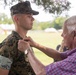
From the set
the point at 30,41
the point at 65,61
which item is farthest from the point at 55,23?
the point at 65,61

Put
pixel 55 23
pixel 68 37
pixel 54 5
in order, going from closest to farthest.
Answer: pixel 68 37
pixel 54 5
pixel 55 23

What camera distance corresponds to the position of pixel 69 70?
1.58 m

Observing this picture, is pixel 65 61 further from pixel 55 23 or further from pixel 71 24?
pixel 55 23

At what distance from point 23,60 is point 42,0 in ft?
7.04

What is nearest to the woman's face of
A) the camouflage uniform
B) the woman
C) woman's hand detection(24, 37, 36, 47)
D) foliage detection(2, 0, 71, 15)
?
the woman

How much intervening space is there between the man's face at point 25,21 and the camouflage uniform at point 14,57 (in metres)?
0.14

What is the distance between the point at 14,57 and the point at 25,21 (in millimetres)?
411

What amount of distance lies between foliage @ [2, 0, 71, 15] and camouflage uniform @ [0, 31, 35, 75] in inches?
80.2

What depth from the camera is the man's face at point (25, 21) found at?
7.90ft

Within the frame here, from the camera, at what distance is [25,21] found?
242 cm

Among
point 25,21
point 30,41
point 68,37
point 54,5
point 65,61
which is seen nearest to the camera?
point 65,61

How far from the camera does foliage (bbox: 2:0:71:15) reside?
4.23 metres

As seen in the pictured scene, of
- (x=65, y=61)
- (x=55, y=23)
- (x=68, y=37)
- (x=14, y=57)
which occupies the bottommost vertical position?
(x=55, y=23)

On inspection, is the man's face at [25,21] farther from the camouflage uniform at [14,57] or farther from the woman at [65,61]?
the woman at [65,61]
